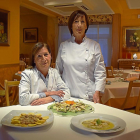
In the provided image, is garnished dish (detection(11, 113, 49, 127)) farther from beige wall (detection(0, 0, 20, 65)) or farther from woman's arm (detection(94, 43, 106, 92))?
beige wall (detection(0, 0, 20, 65))

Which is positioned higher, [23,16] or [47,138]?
[23,16]

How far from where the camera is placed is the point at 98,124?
114 cm

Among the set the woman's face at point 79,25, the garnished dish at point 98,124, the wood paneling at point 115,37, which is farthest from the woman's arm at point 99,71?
the wood paneling at point 115,37

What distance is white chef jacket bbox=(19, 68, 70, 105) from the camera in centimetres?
159

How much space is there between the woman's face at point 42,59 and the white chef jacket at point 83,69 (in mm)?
196

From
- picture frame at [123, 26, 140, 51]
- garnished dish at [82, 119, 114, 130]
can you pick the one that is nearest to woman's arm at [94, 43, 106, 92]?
garnished dish at [82, 119, 114, 130]

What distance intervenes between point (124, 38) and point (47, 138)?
7518 mm

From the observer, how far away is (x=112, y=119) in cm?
121

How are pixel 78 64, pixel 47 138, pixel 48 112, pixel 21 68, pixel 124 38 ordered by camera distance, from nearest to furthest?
pixel 47 138 < pixel 48 112 < pixel 78 64 < pixel 21 68 < pixel 124 38

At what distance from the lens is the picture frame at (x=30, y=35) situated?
29.7ft

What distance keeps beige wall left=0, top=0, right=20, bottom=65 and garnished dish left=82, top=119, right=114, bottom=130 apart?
3998 millimetres

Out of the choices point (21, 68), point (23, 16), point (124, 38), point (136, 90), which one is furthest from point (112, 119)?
point (23, 16)

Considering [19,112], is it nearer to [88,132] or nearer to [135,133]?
[88,132]

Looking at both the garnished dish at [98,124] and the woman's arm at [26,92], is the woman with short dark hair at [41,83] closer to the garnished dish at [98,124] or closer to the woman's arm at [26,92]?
the woman's arm at [26,92]
